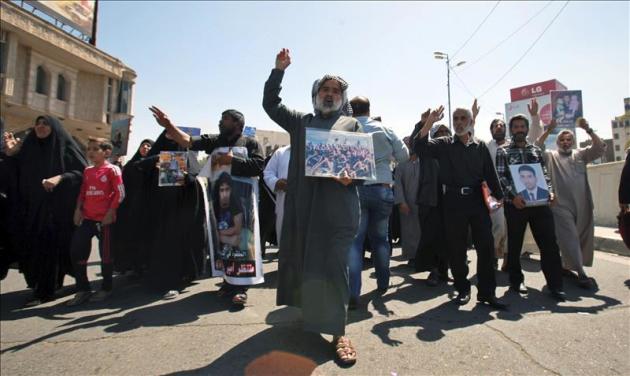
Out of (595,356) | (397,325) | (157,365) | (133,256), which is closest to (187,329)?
(157,365)

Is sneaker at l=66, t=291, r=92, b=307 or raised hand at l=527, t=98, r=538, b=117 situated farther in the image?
raised hand at l=527, t=98, r=538, b=117

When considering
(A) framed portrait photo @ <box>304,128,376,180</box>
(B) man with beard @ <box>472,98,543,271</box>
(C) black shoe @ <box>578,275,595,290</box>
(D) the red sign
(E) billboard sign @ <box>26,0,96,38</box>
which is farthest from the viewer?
(D) the red sign

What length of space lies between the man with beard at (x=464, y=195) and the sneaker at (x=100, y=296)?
3.64 metres

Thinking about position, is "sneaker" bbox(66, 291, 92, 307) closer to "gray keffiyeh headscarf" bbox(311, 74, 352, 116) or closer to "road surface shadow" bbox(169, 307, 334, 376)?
"road surface shadow" bbox(169, 307, 334, 376)

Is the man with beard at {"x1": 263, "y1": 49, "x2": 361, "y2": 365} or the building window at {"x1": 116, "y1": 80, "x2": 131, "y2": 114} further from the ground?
the building window at {"x1": 116, "y1": 80, "x2": 131, "y2": 114}

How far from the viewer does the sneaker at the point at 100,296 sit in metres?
3.78

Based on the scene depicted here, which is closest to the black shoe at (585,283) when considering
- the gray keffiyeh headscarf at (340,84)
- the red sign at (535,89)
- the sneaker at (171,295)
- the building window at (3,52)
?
the gray keffiyeh headscarf at (340,84)

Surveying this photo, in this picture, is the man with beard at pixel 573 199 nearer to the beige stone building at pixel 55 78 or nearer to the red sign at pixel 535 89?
the beige stone building at pixel 55 78

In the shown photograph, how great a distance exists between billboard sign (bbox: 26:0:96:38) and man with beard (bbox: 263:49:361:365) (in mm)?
28494

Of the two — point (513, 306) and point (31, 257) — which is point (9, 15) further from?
point (513, 306)

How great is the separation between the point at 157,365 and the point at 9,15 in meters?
26.9

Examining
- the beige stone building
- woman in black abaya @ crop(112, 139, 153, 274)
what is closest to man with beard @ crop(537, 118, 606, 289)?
woman in black abaya @ crop(112, 139, 153, 274)

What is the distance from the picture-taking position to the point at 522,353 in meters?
2.42

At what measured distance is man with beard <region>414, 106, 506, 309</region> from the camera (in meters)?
3.49
